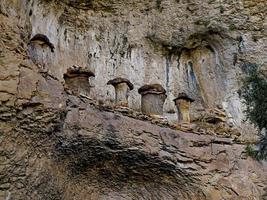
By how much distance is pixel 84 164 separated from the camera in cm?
846

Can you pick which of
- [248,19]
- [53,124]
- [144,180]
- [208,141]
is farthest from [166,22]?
[53,124]

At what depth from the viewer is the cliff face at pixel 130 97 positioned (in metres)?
Result: 7.45

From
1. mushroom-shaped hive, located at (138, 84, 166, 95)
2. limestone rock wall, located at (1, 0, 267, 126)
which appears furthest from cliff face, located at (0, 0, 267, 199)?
mushroom-shaped hive, located at (138, 84, 166, 95)

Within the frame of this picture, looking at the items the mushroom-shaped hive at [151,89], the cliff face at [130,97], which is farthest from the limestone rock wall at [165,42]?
the mushroom-shaped hive at [151,89]

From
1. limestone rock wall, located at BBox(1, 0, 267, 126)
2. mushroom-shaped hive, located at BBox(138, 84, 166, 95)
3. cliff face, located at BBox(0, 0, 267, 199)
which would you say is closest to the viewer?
cliff face, located at BBox(0, 0, 267, 199)

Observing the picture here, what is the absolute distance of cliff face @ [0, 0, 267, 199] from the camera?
745 centimetres

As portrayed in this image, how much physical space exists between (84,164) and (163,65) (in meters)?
4.50

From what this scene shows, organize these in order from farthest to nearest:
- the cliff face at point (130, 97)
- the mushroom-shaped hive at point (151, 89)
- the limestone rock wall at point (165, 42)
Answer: the limestone rock wall at point (165, 42) → the mushroom-shaped hive at point (151, 89) → the cliff face at point (130, 97)

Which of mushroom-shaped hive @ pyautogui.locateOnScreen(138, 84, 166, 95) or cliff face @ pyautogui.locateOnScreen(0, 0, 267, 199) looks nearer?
cliff face @ pyautogui.locateOnScreen(0, 0, 267, 199)

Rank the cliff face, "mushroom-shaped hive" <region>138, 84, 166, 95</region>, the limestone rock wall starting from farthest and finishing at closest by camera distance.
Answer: the limestone rock wall, "mushroom-shaped hive" <region>138, 84, 166, 95</region>, the cliff face

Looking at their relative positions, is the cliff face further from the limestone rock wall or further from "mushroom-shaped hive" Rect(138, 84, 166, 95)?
"mushroom-shaped hive" Rect(138, 84, 166, 95)

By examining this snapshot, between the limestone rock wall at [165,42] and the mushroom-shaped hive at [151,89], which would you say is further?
the limestone rock wall at [165,42]

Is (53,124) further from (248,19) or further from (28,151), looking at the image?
(248,19)

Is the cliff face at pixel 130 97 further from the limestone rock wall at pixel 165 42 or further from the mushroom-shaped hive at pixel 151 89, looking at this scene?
the mushroom-shaped hive at pixel 151 89
